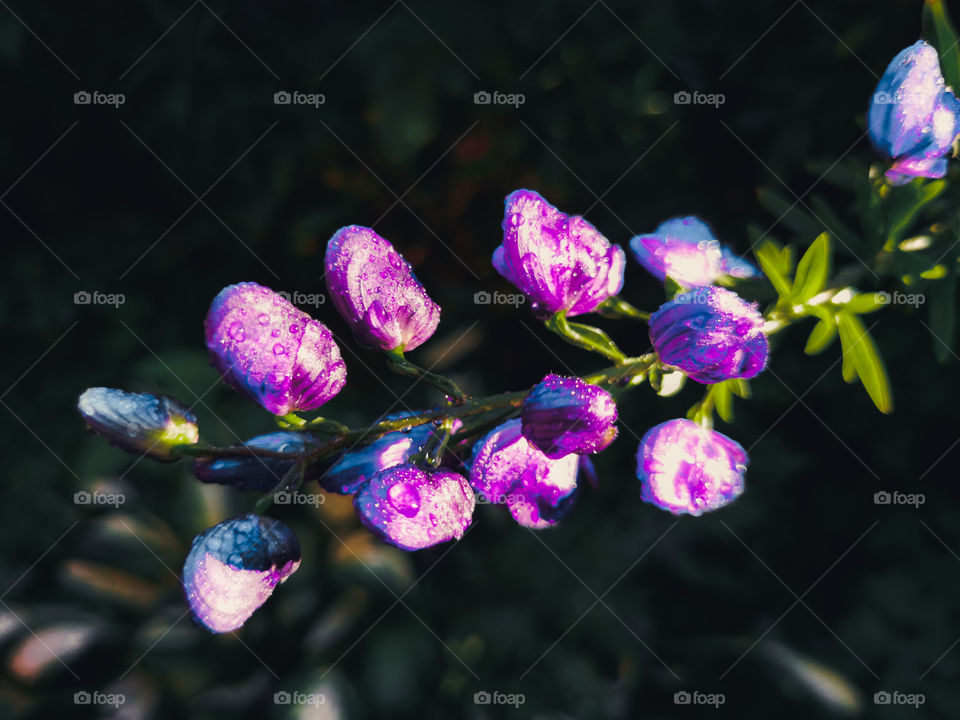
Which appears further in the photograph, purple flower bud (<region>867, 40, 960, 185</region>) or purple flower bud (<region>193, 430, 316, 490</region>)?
purple flower bud (<region>867, 40, 960, 185</region>)

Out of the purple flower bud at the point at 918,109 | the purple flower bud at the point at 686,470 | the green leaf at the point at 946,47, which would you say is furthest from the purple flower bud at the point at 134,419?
the green leaf at the point at 946,47

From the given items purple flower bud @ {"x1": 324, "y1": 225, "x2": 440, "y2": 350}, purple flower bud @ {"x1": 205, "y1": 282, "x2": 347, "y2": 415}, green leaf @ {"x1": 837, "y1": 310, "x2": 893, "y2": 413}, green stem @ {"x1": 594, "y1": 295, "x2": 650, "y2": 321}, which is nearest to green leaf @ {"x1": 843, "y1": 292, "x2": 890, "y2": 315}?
green leaf @ {"x1": 837, "y1": 310, "x2": 893, "y2": 413}

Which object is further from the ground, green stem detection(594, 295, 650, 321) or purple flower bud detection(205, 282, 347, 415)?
green stem detection(594, 295, 650, 321)

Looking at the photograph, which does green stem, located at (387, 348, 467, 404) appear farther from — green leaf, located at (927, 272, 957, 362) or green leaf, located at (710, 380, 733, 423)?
green leaf, located at (927, 272, 957, 362)

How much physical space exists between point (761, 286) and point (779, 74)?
1.26 metres

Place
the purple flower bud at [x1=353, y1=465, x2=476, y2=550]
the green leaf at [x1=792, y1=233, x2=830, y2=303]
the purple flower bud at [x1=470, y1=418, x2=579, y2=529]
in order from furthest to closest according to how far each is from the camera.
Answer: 1. the green leaf at [x1=792, y1=233, x2=830, y2=303]
2. the purple flower bud at [x1=470, y1=418, x2=579, y2=529]
3. the purple flower bud at [x1=353, y1=465, x2=476, y2=550]

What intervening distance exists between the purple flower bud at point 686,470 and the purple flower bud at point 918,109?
409mm

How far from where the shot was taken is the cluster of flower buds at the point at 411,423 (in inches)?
24.0

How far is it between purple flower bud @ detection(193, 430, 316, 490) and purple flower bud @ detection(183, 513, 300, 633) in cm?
4

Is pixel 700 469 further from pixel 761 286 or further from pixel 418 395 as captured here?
pixel 418 395

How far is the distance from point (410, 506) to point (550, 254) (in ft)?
0.91

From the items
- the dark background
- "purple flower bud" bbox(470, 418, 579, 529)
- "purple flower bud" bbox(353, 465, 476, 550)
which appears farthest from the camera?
the dark background

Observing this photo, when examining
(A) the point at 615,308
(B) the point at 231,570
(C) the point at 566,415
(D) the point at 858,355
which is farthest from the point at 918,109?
(B) the point at 231,570

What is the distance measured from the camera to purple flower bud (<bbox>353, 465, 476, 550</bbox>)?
597 mm
